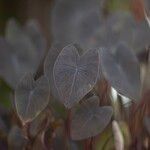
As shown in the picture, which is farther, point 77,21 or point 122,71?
point 77,21

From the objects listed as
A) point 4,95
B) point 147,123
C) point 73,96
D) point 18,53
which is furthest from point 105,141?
point 4,95

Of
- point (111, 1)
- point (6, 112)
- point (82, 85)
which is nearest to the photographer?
point (82, 85)

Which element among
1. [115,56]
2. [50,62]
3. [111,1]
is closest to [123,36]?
[115,56]

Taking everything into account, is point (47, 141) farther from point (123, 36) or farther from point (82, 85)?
point (123, 36)

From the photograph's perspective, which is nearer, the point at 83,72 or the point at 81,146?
the point at 83,72

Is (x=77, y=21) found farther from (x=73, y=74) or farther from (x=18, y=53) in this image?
(x=73, y=74)

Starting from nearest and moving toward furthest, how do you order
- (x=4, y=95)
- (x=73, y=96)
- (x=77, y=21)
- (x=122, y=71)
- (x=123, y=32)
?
(x=73, y=96), (x=122, y=71), (x=123, y=32), (x=77, y=21), (x=4, y=95)

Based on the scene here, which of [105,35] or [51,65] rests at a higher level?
[51,65]
